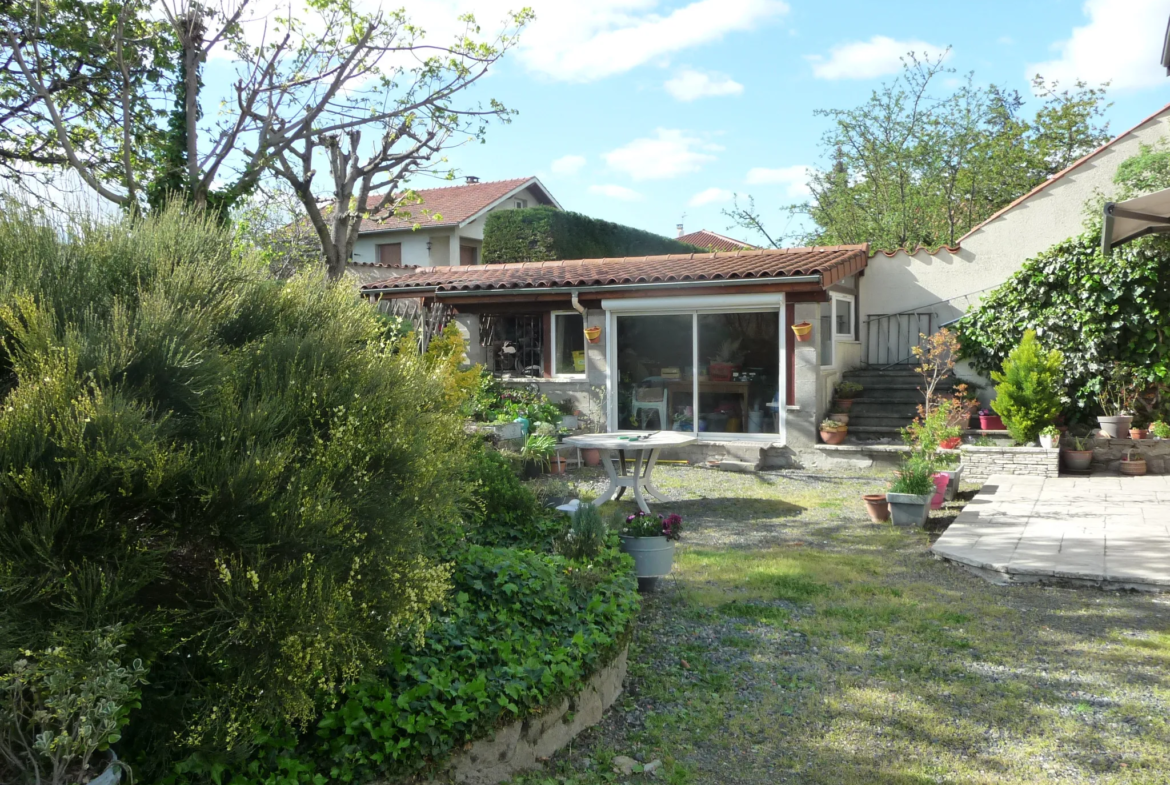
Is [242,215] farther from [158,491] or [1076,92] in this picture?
[1076,92]

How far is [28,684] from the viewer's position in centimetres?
238

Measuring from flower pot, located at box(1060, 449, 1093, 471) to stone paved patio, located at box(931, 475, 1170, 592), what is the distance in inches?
24.9

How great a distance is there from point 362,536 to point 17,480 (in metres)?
1.00

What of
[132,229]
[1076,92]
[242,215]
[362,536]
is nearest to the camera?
[362,536]

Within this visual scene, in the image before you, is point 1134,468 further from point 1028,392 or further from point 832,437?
point 832,437

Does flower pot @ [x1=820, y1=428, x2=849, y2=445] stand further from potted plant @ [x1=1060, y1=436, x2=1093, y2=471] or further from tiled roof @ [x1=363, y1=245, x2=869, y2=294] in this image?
potted plant @ [x1=1060, y1=436, x2=1093, y2=471]

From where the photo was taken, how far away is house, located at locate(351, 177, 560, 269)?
91.1ft

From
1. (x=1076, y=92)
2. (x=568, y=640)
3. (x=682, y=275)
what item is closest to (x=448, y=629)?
(x=568, y=640)

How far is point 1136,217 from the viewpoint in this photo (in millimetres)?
6617

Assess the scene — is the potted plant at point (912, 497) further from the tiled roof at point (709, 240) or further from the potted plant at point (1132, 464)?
the tiled roof at point (709, 240)

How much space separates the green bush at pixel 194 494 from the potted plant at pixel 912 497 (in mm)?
6067

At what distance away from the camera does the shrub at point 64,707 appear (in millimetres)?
2201

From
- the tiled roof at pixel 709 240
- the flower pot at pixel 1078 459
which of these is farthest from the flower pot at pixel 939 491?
the tiled roof at pixel 709 240

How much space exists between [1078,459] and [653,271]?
647cm
